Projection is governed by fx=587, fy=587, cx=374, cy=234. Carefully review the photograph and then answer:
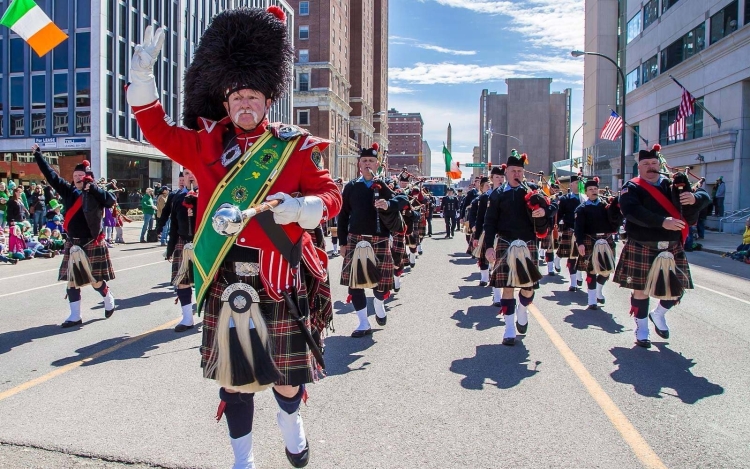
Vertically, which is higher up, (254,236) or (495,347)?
(254,236)

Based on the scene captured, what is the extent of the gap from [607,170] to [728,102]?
82.7ft

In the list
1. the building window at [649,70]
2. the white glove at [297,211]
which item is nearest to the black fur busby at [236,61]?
the white glove at [297,211]

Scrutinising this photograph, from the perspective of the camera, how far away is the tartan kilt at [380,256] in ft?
23.7

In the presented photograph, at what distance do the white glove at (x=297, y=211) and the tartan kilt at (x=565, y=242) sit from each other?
9579 millimetres

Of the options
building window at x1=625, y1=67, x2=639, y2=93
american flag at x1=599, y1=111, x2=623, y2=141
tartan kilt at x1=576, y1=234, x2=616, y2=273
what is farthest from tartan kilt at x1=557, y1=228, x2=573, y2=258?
building window at x1=625, y1=67, x2=639, y2=93

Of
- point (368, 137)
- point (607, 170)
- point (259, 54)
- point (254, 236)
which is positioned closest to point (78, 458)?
Answer: point (254, 236)

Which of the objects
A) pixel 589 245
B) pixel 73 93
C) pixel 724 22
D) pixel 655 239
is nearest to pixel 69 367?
pixel 655 239

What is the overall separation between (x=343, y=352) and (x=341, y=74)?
74.0 m

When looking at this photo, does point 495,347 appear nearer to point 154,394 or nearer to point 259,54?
point 154,394

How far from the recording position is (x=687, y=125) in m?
31.0

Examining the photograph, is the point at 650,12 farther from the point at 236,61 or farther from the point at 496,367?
the point at 236,61

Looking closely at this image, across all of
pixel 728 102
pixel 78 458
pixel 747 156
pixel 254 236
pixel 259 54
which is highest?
pixel 728 102

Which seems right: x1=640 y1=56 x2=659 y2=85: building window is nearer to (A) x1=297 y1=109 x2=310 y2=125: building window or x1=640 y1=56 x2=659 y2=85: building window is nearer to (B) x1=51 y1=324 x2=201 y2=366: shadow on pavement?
(B) x1=51 y1=324 x2=201 y2=366: shadow on pavement

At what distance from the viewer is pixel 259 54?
10.1ft
